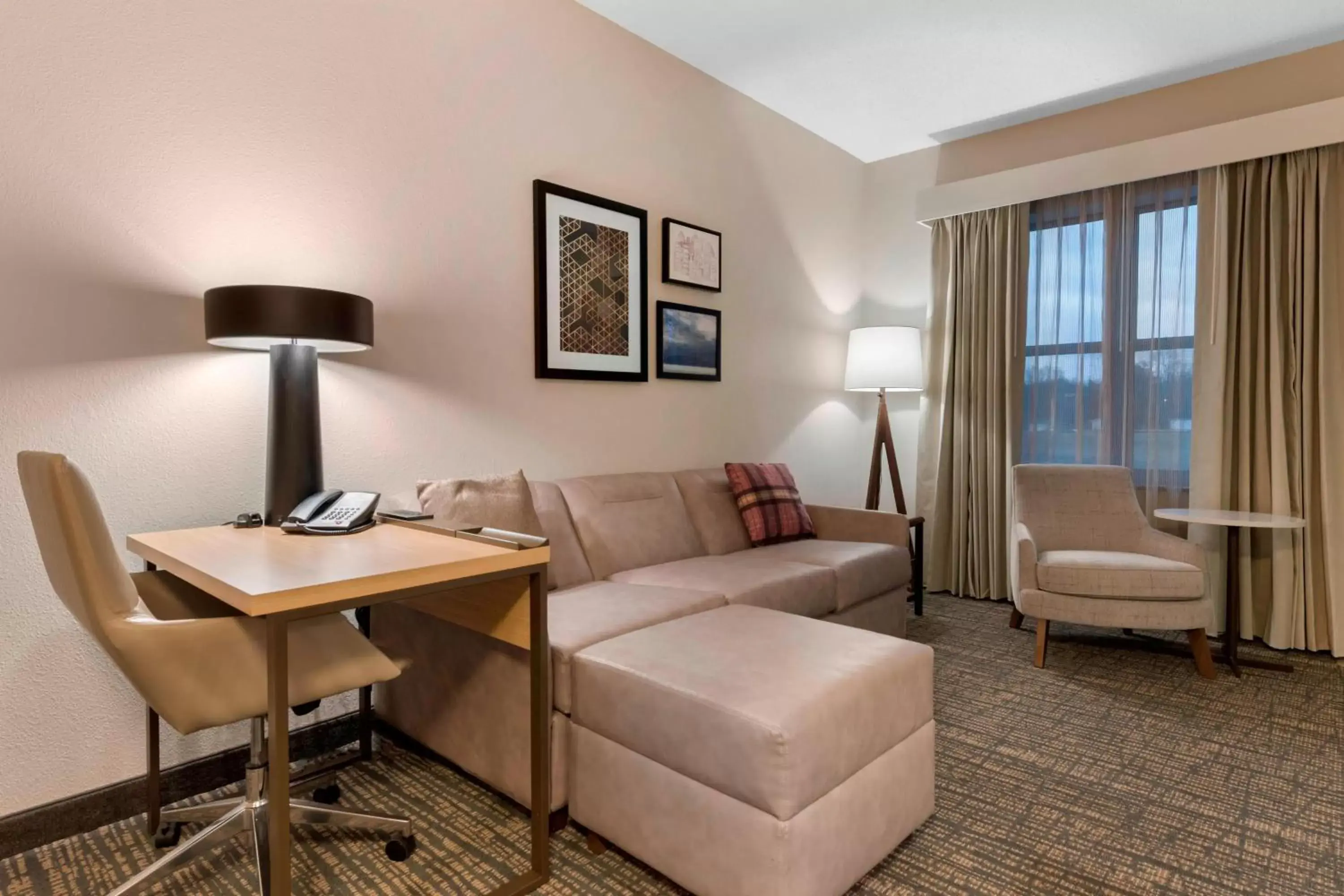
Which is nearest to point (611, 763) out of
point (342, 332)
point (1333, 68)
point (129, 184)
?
point (342, 332)

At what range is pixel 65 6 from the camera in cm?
173

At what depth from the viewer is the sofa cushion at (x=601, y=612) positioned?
179 centimetres

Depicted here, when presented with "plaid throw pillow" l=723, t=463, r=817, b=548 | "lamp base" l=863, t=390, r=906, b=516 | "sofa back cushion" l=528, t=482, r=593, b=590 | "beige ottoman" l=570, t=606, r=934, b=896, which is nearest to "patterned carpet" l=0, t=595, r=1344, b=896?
"beige ottoman" l=570, t=606, r=934, b=896

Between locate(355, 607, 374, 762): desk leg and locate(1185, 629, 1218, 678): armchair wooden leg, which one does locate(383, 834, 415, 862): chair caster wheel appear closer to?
locate(355, 607, 374, 762): desk leg

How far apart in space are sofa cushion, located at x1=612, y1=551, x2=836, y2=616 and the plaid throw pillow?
0.98ft

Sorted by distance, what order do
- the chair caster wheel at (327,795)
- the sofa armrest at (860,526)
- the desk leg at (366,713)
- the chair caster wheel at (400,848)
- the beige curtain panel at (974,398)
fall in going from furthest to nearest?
the beige curtain panel at (974,398) < the sofa armrest at (860,526) < the desk leg at (366,713) < the chair caster wheel at (327,795) < the chair caster wheel at (400,848)

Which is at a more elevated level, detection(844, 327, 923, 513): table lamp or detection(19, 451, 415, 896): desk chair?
detection(844, 327, 923, 513): table lamp

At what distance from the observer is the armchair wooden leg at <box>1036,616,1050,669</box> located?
3004 mm

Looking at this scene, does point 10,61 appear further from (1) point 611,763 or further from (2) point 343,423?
(1) point 611,763

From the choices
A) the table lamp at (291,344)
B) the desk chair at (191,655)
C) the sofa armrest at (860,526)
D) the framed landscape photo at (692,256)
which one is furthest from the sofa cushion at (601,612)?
the framed landscape photo at (692,256)

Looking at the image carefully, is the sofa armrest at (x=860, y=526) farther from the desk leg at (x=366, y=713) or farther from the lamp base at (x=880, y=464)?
the desk leg at (x=366, y=713)

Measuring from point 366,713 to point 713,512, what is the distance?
5.33 feet

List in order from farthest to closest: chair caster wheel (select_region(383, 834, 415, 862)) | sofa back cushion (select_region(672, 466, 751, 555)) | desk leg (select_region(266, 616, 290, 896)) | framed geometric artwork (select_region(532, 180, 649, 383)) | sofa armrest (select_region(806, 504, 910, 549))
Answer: sofa armrest (select_region(806, 504, 910, 549)), sofa back cushion (select_region(672, 466, 751, 555)), framed geometric artwork (select_region(532, 180, 649, 383)), chair caster wheel (select_region(383, 834, 415, 862)), desk leg (select_region(266, 616, 290, 896))

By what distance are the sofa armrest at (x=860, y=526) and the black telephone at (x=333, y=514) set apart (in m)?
2.25
